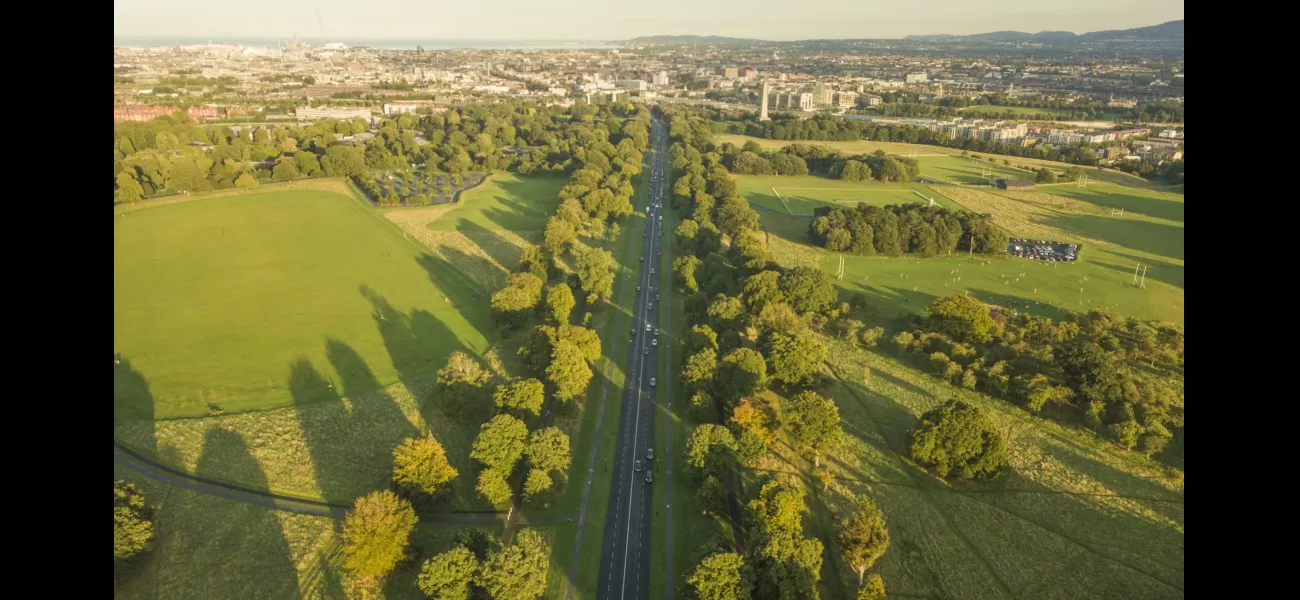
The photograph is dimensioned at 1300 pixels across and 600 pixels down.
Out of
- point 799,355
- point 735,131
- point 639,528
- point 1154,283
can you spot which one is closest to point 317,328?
point 639,528

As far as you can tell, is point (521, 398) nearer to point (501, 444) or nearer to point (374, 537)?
point (501, 444)

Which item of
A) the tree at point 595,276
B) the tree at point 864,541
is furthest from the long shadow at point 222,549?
the tree at point 595,276

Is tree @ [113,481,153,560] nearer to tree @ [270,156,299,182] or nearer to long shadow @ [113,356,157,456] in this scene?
long shadow @ [113,356,157,456]

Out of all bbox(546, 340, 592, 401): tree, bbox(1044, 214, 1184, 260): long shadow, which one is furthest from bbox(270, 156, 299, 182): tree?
bbox(1044, 214, 1184, 260): long shadow

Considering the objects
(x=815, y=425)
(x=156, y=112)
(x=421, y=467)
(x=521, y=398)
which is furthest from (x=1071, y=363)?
(x=156, y=112)

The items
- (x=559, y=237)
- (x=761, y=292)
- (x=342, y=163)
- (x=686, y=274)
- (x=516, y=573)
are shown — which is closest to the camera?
(x=516, y=573)

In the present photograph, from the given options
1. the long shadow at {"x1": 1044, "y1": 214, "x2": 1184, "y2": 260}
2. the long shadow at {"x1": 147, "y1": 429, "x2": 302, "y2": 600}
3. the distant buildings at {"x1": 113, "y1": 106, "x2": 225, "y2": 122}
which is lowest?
the long shadow at {"x1": 147, "y1": 429, "x2": 302, "y2": 600}
